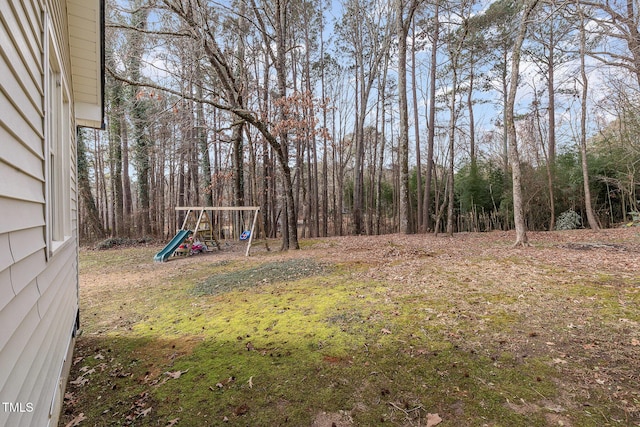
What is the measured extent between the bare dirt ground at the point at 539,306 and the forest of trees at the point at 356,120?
2.22m

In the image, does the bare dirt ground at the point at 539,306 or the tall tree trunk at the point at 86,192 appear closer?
the bare dirt ground at the point at 539,306

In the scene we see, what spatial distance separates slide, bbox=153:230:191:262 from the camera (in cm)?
855

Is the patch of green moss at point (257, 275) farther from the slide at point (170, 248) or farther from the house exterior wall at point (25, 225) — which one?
the house exterior wall at point (25, 225)

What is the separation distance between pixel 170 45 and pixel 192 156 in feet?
23.0

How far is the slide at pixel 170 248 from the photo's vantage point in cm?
855

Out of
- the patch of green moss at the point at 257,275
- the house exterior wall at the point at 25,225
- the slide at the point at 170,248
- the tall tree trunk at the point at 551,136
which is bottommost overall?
the patch of green moss at the point at 257,275

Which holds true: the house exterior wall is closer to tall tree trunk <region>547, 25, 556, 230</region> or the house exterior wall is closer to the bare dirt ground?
the bare dirt ground

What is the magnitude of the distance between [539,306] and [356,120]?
14984 millimetres

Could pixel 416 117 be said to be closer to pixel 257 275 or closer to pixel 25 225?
pixel 257 275

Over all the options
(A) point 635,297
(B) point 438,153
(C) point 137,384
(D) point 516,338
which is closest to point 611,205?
(B) point 438,153

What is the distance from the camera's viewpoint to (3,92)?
3.52 ft

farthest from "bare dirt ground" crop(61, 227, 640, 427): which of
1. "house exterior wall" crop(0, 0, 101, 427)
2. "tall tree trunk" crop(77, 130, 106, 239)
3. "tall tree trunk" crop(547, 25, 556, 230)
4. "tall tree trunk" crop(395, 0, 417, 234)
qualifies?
"tall tree trunk" crop(77, 130, 106, 239)

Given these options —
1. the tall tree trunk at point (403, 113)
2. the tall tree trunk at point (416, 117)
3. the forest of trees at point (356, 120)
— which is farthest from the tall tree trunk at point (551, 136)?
the tall tree trunk at point (403, 113)

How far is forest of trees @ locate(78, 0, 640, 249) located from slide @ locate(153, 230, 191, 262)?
89.3 inches
